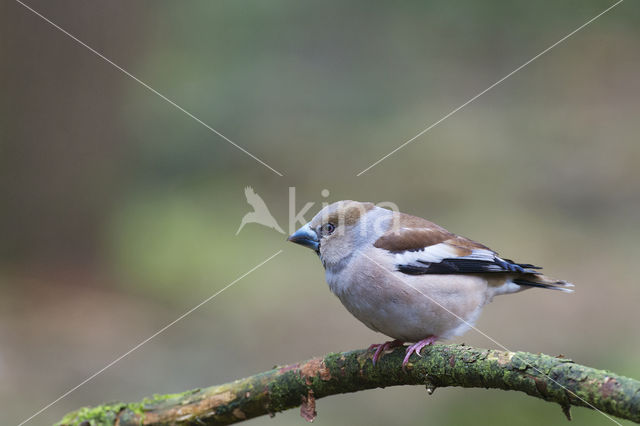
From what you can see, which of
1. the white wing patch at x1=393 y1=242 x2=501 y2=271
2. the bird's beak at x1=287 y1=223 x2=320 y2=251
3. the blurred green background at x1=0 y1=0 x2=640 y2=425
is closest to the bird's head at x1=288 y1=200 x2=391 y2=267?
the bird's beak at x1=287 y1=223 x2=320 y2=251

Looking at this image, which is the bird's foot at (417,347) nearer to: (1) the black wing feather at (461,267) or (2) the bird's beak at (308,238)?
(1) the black wing feather at (461,267)

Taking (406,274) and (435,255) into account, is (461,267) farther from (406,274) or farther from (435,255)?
(406,274)

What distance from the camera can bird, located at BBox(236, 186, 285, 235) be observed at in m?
12.6

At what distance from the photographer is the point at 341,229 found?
15.9ft

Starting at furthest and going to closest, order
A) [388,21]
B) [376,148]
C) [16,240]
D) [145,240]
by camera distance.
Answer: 1. [388,21]
2. [376,148]
3. [145,240]
4. [16,240]

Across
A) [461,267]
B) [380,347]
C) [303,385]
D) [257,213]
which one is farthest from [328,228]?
[257,213]

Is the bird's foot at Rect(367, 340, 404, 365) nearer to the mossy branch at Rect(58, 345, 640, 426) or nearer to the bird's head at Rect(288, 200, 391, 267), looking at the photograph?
the mossy branch at Rect(58, 345, 640, 426)

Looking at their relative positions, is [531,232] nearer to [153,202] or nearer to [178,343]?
[178,343]

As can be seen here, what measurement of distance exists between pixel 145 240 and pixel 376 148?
508 cm

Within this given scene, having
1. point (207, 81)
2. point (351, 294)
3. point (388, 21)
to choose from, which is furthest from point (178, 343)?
point (388, 21)

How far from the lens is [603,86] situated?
50.6 ft

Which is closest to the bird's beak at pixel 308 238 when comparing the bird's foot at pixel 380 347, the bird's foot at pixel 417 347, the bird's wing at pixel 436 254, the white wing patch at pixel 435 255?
the bird's wing at pixel 436 254

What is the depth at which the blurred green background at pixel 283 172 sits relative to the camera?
8.77m

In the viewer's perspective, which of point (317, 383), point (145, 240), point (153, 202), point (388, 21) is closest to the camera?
point (317, 383)
